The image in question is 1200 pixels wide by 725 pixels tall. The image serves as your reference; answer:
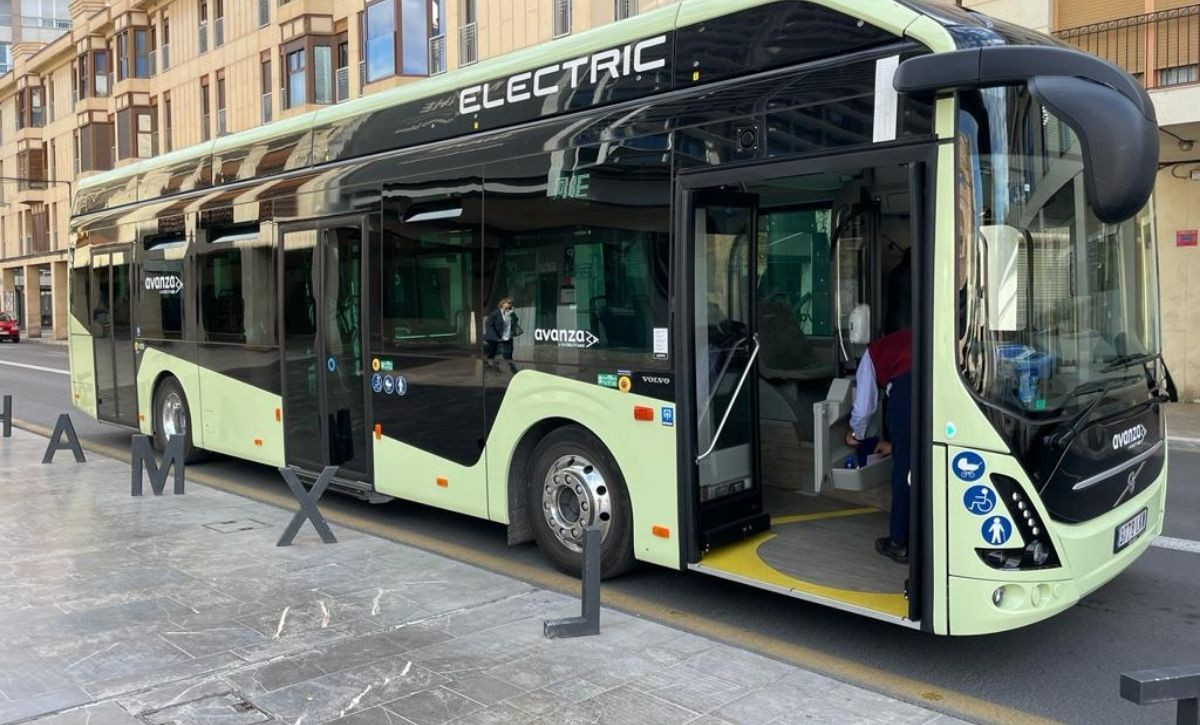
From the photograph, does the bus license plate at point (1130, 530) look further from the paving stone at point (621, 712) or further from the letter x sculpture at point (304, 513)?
the letter x sculpture at point (304, 513)

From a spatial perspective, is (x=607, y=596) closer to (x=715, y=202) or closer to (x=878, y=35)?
(x=715, y=202)

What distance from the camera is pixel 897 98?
4434 mm

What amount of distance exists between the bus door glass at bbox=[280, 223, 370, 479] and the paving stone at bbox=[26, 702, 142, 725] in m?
3.68

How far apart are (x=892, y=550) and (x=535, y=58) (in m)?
3.76

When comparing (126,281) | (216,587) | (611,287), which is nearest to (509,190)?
(611,287)

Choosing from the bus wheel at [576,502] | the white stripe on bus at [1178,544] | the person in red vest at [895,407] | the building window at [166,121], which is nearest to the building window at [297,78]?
the building window at [166,121]

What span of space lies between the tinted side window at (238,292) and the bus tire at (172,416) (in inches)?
42.8

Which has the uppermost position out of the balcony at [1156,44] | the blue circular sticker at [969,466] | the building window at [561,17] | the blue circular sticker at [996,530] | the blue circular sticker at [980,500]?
the building window at [561,17]

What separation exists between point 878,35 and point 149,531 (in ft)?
20.9

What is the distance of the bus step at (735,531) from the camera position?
5.62 metres

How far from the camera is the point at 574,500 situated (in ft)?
20.6

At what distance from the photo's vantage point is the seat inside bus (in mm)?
6223

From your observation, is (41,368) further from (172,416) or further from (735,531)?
(735,531)

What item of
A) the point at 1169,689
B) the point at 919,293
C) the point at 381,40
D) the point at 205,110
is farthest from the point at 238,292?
the point at 205,110
